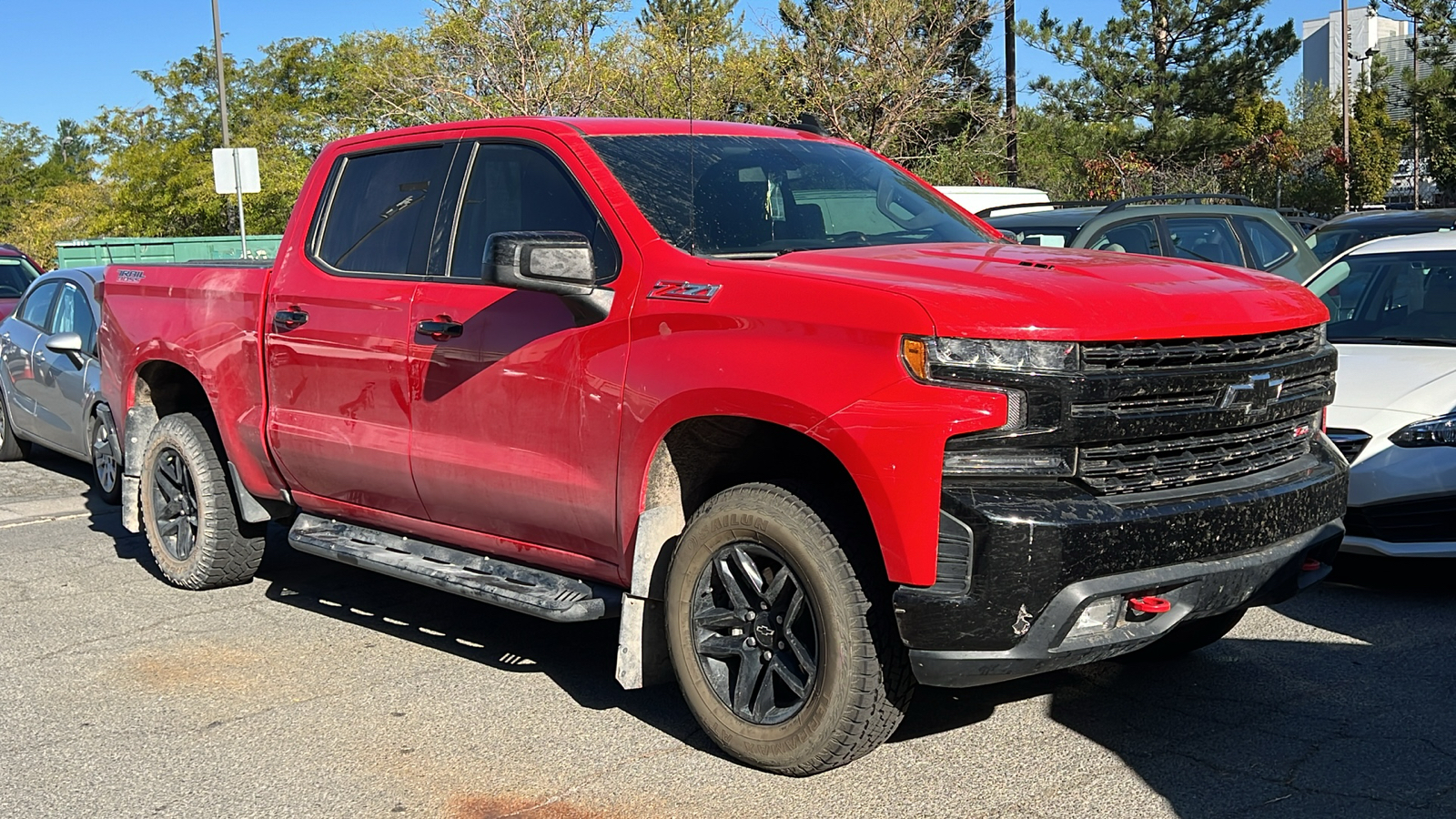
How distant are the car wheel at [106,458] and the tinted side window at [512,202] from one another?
4734mm

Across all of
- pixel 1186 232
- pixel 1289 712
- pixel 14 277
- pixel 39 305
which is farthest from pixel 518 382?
pixel 14 277

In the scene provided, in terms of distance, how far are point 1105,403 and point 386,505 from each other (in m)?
3.07

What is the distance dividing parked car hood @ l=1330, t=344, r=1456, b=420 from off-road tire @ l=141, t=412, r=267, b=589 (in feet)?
16.4

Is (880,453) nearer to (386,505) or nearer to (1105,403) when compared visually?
(1105,403)

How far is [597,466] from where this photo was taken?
4641 millimetres

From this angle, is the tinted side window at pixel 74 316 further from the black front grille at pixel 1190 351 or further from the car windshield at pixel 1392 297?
the black front grille at pixel 1190 351

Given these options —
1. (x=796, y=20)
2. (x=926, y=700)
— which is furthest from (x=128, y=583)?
(x=796, y=20)

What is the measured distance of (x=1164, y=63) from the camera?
4353 centimetres

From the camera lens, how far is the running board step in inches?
188

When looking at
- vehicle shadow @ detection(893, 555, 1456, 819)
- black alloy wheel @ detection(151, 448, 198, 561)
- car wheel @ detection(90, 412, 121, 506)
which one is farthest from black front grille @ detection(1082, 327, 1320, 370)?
car wheel @ detection(90, 412, 121, 506)

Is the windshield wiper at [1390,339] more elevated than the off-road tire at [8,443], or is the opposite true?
the windshield wiper at [1390,339]

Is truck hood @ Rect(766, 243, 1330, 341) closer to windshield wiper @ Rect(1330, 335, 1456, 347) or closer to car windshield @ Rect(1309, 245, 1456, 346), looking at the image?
windshield wiper @ Rect(1330, 335, 1456, 347)

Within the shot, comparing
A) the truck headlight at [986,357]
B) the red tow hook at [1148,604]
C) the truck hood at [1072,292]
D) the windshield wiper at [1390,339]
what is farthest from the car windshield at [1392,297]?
the truck headlight at [986,357]

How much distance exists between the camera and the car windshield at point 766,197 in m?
4.80
